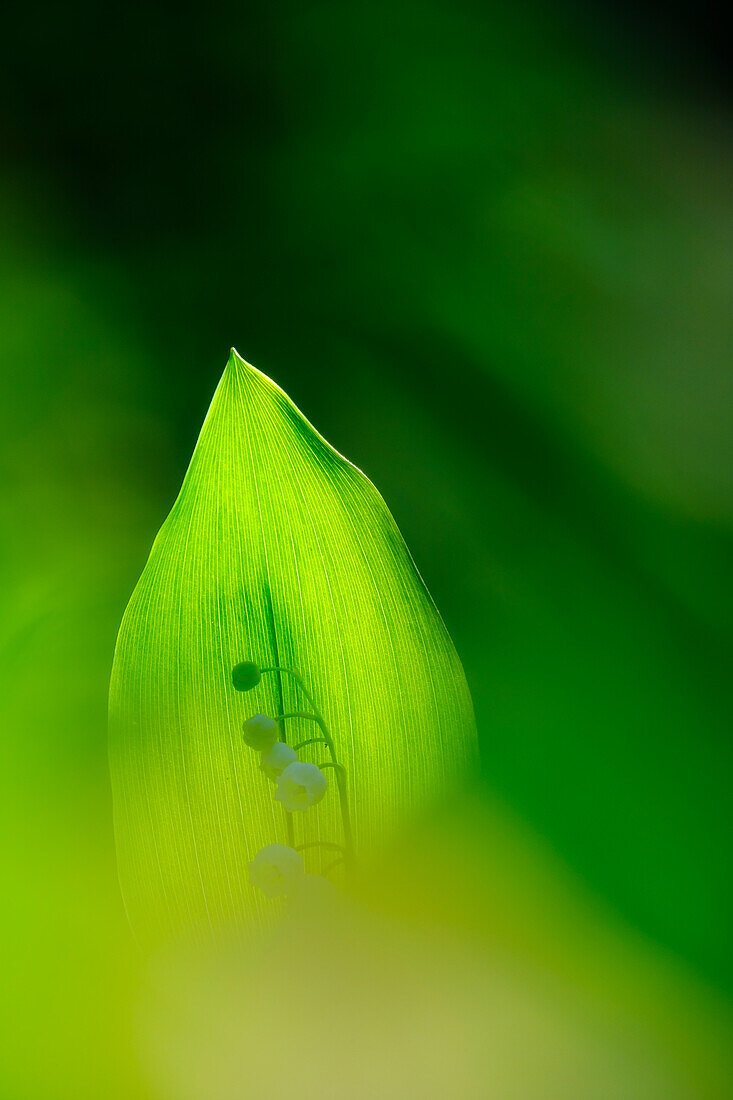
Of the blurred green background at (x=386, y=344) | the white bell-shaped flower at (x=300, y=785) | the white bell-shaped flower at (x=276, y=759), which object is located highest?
the blurred green background at (x=386, y=344)

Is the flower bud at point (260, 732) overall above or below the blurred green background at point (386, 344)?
below

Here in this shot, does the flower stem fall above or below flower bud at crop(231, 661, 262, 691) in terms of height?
below

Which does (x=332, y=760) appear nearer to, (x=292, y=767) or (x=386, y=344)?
(x=292, y=767)

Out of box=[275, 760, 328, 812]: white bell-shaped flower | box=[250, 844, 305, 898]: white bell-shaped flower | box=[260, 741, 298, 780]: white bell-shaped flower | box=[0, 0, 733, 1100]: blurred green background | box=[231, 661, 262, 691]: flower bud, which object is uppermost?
box=[0, 0, 733, 1100]: blurred green background

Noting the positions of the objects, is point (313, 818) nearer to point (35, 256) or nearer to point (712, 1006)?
point (712, 1006)

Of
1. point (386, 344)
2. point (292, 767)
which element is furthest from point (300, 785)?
point (386, 344)
